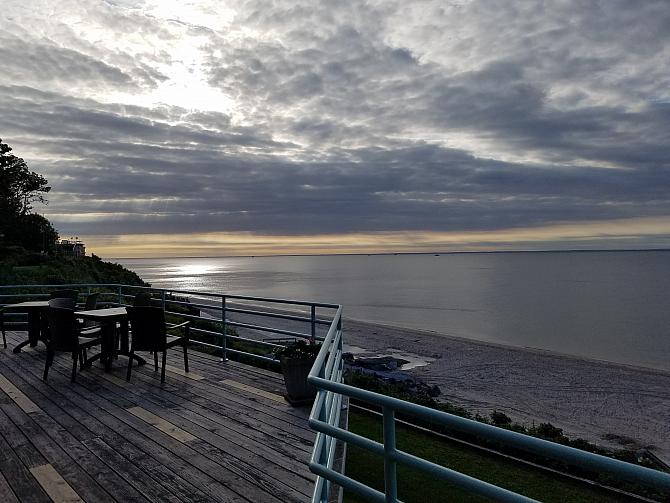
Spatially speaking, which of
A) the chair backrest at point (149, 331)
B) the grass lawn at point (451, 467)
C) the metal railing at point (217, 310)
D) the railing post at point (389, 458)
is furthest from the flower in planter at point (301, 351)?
the railing post at point (389, 458)

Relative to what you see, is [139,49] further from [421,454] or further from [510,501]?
[510,501]

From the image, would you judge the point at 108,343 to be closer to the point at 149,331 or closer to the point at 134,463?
the point at 149,331

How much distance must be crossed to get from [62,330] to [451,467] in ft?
21.6

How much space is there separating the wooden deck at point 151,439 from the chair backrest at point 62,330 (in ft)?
1.73

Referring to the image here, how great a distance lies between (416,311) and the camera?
57000mm

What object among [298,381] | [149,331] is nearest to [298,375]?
[298,381]

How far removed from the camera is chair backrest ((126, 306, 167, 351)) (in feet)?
21.7

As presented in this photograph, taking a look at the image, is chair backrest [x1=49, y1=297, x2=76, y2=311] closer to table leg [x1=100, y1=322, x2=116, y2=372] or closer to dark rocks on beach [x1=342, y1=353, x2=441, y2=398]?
table leg [x1=100, y1=322, x2=116, y2=372]

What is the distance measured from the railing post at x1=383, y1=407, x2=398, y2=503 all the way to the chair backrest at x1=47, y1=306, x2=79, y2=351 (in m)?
5.55

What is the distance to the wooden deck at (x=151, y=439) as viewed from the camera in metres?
3.69

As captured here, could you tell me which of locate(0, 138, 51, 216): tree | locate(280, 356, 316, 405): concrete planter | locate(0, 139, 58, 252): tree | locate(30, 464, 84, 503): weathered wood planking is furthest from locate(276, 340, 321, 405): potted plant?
locate(0, 138, 51, 216): tree

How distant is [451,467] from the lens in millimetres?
8664

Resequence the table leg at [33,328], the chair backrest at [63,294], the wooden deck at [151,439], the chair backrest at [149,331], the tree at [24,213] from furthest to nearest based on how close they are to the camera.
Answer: the tree at [24,213], the chair backrest at [63,294], the table leg at [33,328], the chair backrest at [149,331], the wooden deck at [151,439]

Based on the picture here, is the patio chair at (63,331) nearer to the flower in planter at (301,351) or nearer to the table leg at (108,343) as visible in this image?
the table leg at (108,343)
